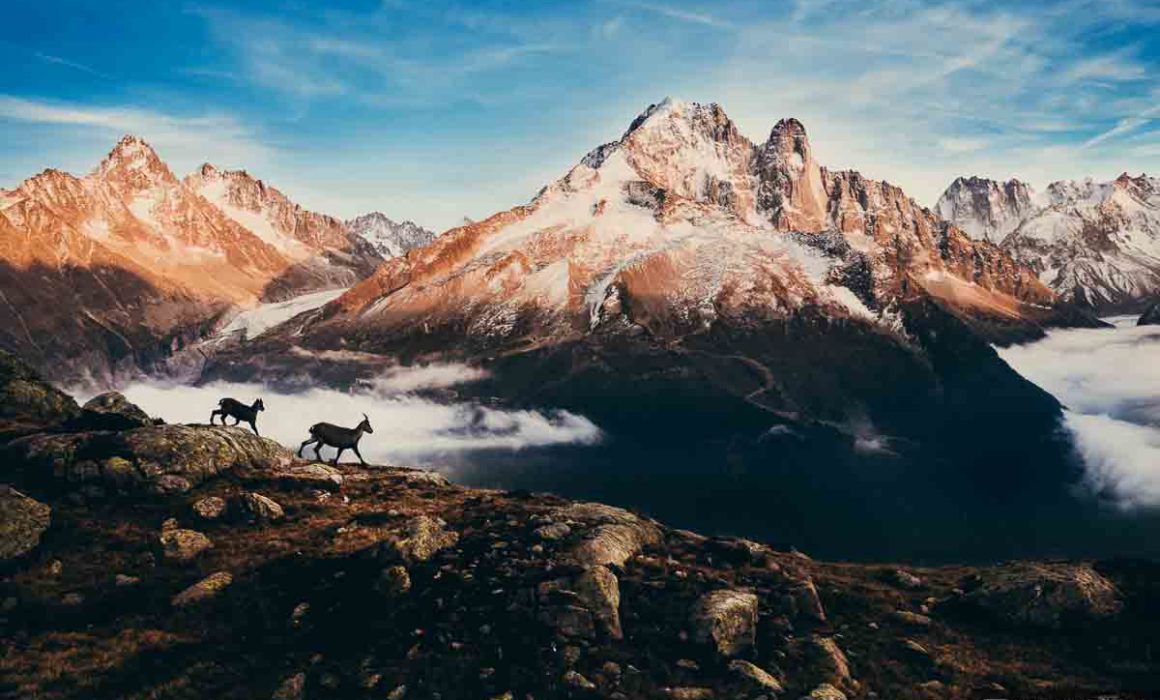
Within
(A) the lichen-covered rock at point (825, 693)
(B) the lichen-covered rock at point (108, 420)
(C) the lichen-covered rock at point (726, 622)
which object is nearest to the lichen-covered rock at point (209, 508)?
(B) the lichen-covered rock at point (108, 420)

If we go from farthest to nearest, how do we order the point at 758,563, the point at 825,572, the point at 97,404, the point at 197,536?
1. the point at 97,404
2. the point at 825,572
3. the point at 758,563
4. the point at 197,536

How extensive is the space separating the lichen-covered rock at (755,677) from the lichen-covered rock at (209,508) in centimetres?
4258

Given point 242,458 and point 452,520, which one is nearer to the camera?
point 452,520

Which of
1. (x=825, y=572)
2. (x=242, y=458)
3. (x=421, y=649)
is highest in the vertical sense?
(x=242, y=458)

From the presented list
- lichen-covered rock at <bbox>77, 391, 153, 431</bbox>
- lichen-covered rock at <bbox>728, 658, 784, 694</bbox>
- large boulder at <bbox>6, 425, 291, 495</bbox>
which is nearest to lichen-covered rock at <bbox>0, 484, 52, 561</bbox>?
large boulder at <bbox>6, 425, 291, 495</bbox>

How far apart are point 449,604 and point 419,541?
758 centimetres

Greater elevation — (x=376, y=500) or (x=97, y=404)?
(x=97, y=404)

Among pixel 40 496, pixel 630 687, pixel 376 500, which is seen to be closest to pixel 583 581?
pixel 630 687

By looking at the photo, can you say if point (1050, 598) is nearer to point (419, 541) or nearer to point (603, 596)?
point (603, 596)

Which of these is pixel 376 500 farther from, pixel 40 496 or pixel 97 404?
pixel 97 404

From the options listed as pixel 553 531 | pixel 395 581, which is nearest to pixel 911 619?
pixel 553 531

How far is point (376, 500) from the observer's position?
7188cm

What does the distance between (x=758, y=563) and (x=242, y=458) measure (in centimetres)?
5004

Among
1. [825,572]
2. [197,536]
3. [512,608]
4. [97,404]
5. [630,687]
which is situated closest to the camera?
[630,687]
